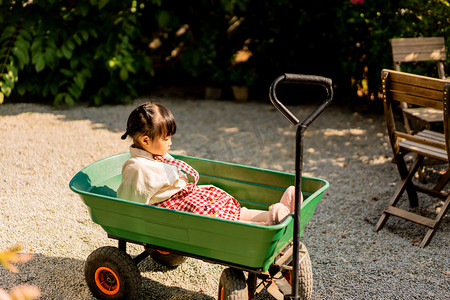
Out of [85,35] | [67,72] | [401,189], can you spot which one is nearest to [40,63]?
[67,72]

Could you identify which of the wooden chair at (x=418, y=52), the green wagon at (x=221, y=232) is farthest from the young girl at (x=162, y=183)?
the wooden chair at (x=418, y=52)

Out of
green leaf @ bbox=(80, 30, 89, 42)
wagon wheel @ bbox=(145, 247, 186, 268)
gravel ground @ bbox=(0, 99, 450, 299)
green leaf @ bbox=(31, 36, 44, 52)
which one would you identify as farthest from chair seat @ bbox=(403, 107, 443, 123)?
green leaf @ bbox=(31, 36, 44, 52)

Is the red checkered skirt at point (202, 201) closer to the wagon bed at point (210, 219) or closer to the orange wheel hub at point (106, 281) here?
the wagon bed at point (210, 219)

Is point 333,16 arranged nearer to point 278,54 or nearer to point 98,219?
point 278,54

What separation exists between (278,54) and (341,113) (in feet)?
4.01

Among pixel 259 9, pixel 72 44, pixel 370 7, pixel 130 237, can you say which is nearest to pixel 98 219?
pixel 130 237

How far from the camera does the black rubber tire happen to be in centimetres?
233

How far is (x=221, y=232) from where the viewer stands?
223 centimetres

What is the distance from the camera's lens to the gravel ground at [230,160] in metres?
2.97

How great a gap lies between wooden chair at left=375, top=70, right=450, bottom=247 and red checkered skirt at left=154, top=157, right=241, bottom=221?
4.76ft

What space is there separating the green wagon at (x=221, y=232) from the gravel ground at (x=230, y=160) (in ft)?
1.11

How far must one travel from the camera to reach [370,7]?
5.82m

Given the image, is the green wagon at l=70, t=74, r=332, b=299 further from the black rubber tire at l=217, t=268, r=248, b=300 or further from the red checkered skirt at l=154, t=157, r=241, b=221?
the red checkered skirt at l=154, t=157, r=241, b=221

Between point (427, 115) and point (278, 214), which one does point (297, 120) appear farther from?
point (427, 115)
